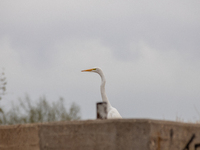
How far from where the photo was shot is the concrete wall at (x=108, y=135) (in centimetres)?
441

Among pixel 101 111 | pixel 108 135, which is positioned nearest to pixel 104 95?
pixel 101 111

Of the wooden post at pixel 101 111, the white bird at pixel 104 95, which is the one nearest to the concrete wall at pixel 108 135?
the wooden post at pixel 101 111

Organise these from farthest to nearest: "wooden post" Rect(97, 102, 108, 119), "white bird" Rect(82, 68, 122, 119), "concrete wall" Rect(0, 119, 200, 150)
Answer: "white bird" Rect(82, 68, 122, 119) → "wooden post" Rect(97, 102, 108, 119) → "concrete wall" Rect(0, 119, 200, 150)

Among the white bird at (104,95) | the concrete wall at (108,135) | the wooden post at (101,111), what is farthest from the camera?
the white bird at (104,95)

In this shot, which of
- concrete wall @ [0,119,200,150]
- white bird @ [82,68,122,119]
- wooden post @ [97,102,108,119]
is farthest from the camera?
white bird @ [82,68,122,119]

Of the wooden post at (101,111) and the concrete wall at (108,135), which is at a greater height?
the wooden post at (101,111)

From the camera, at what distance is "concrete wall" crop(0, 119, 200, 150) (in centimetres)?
441

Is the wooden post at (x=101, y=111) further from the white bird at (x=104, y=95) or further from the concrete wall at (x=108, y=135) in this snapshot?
the white bird at (x=104, y=95)

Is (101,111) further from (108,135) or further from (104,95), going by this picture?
(104,95)

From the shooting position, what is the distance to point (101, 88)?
916 centimetres

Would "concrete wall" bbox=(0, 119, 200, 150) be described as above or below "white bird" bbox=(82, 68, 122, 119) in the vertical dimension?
below

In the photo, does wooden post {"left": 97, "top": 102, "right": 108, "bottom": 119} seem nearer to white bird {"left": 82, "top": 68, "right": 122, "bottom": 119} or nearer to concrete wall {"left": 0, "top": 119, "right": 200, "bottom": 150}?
concrete wall {"left": 0, "top": 119, "right": 200, "bottom": 150}

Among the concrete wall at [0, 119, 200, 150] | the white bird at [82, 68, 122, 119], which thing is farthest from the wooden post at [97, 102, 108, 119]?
the white bird at [82, 68, 122, 119]

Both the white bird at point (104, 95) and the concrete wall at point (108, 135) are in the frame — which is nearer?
the concrete wall at point (108, 135)
